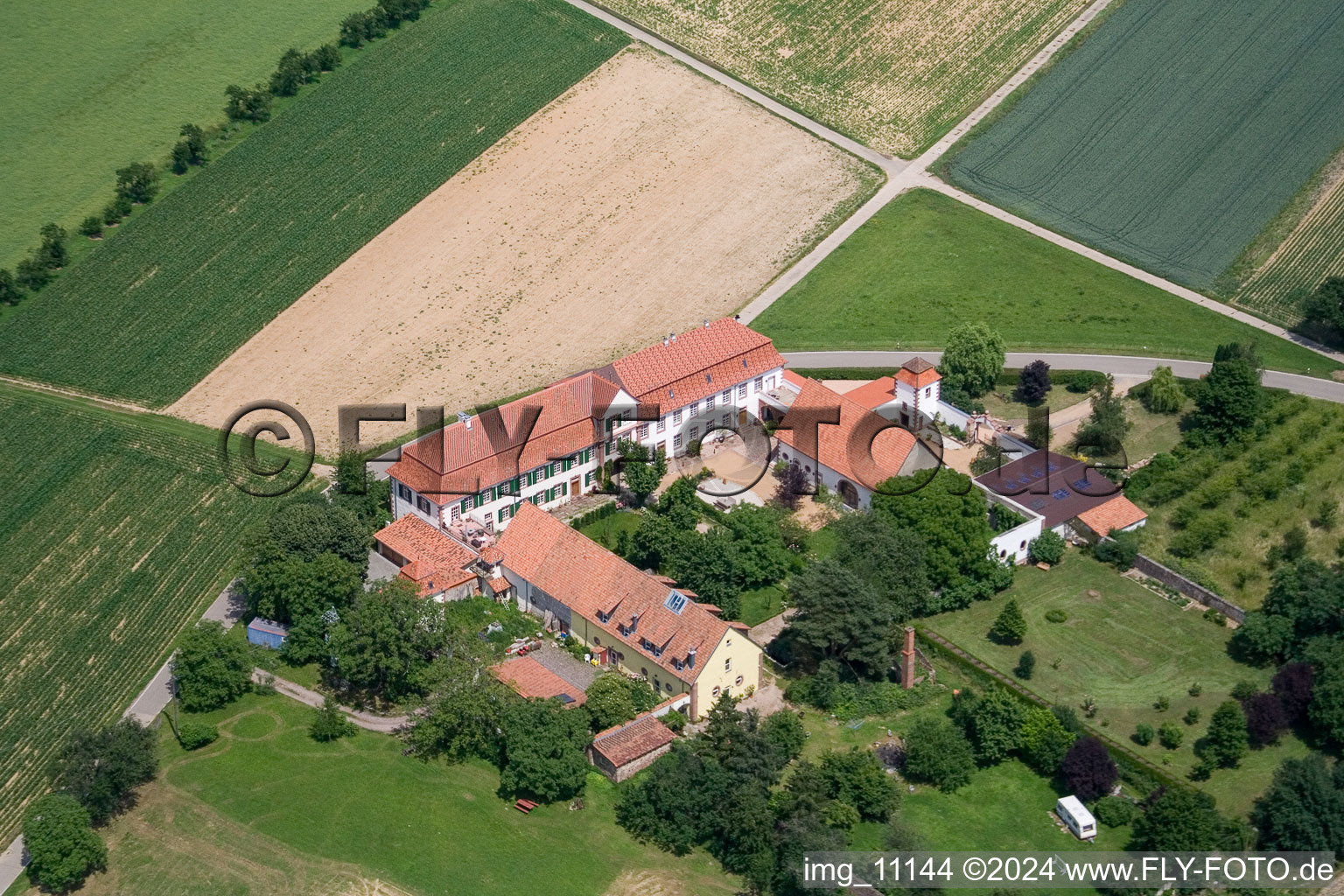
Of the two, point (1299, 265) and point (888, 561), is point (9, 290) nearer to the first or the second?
point (888, 561)

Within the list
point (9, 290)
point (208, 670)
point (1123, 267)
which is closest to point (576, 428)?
point (208, 670)

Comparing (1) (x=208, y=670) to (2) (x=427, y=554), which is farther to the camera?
(2) (x=427, y=554)

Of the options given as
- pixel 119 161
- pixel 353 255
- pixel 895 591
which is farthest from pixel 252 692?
pixel 119 161

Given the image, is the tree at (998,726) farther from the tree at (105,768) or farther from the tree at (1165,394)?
the tree at (105,768)

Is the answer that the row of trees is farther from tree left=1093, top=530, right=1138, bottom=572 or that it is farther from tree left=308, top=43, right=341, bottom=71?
tree left=308, top=43, right=341, bottom=71

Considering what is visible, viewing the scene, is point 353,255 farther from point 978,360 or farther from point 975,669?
point 975,669

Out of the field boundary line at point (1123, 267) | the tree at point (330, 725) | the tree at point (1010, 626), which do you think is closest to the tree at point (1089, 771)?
the tree at point (1010, 626)
